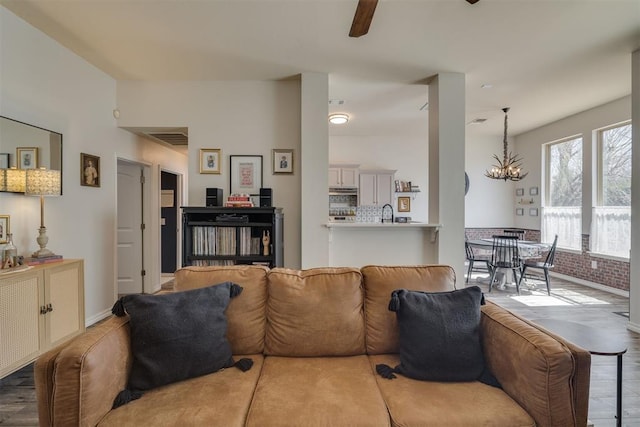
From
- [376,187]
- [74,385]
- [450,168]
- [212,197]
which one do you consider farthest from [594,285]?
[74,385]

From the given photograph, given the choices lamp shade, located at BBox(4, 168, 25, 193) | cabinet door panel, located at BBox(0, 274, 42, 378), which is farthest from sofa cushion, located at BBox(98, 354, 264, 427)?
lamp shade, located at BBox(4, 168, 25, 193)

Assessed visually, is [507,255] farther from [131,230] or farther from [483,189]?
[131,230]

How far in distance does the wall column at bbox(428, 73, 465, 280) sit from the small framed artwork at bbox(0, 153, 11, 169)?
13.0 ft

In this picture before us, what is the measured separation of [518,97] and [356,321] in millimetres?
4365

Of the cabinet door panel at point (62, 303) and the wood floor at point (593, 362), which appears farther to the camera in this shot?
the cabinet door panel at point (62, 303)

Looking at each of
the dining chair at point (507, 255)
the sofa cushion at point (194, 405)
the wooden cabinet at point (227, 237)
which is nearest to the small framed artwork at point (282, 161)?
the wooden cabinet at point (227, 237)

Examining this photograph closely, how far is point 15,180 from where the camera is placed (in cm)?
245

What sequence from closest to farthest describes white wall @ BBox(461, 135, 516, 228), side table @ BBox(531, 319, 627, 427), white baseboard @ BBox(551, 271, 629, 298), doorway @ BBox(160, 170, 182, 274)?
side table @ BBox(531, 319, 627, 427), white baseboard @ BBox(551, 271, 629, 298), doorway @ BBox(160, 170, 182, 274), white wall @ BBox(461, 135, 516, 228)

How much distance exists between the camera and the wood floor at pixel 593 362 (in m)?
1.96

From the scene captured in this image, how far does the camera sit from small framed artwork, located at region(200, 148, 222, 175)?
12.3ft

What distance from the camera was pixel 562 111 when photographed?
514cm

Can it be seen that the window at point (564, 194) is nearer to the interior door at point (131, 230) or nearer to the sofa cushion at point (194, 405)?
the sofa cushion at point (194, 405)

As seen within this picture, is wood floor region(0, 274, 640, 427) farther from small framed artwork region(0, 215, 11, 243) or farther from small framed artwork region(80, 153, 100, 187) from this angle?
small framed artwork region(80, 153, 100, 187)

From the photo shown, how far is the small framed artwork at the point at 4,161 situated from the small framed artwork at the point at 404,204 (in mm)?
5962
